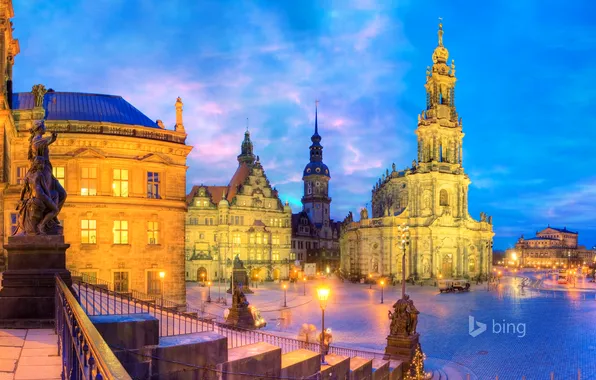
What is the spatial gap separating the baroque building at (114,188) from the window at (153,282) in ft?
0.20

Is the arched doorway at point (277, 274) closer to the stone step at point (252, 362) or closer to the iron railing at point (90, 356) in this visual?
the stone step at point (252, 362)

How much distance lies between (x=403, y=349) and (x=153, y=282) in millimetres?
17253

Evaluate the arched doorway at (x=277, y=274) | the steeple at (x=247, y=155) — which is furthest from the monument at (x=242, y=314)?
the steeple at (x=247, y=155)

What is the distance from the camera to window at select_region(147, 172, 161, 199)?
31869 mm

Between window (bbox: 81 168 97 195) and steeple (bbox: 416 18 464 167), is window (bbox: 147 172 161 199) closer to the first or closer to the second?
window (bbox: 81 168 97 195)

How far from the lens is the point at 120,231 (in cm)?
3098

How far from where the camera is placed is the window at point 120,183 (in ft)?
101

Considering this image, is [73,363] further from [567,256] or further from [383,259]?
[567,256]

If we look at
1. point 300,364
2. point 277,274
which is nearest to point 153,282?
point 300,364

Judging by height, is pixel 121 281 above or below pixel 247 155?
below

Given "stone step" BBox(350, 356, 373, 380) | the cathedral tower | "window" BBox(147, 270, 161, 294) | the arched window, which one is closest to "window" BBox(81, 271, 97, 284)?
"window" BBox(147, 270, 161, 294)

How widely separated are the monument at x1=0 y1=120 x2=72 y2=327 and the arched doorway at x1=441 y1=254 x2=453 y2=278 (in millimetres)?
67013

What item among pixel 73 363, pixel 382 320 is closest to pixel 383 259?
pixel 382 320

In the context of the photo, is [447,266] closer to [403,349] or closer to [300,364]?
[403,349]
